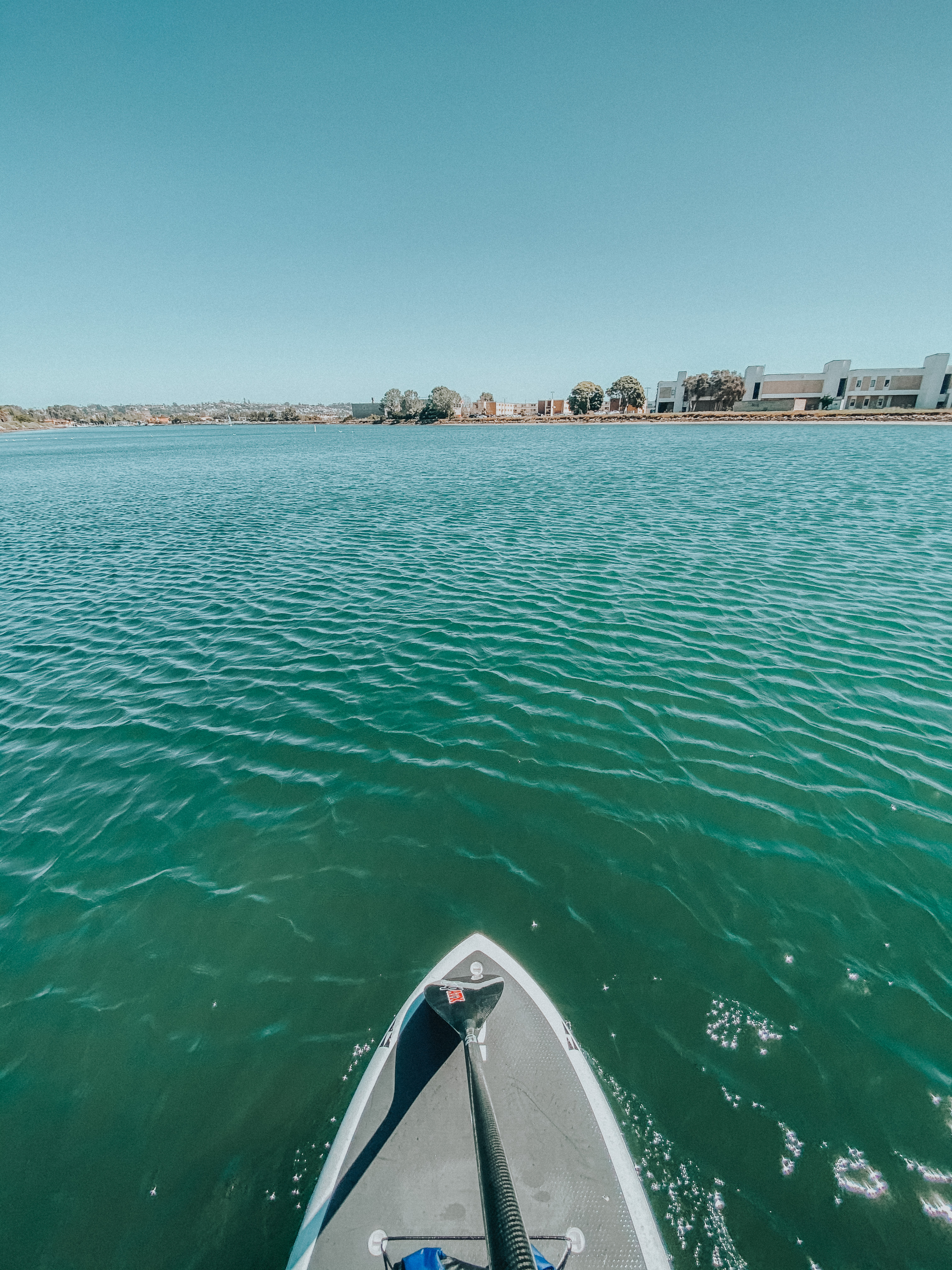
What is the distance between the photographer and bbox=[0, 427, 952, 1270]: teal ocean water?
4.38 metres

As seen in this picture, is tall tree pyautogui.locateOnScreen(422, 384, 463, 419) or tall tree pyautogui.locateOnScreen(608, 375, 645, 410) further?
tall tree pyautogui.locateOnScreen(422, 384, 463, 419)

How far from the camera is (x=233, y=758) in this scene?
9.50 m

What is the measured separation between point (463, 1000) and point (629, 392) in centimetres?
18913

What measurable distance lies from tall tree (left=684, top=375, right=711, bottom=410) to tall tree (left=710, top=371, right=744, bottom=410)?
4.80ft

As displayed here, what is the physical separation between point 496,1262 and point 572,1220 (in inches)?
86.5

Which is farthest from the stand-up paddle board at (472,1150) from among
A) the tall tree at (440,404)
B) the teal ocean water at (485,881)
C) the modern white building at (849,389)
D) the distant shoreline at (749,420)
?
the tall tree at (440,404)

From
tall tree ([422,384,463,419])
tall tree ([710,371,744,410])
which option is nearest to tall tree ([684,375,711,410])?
tall tree ([710,371,744,410])

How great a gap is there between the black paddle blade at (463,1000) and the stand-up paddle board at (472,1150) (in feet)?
0.04

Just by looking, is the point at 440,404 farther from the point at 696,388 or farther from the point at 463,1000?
the point at 463,1000

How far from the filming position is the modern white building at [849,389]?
12706 cm

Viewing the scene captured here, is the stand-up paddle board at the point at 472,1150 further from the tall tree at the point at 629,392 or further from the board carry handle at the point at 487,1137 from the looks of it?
the tall tree at the point at 629,392

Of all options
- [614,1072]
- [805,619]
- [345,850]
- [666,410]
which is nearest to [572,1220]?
[614,1072]

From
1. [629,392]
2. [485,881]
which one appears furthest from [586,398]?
[485,881]

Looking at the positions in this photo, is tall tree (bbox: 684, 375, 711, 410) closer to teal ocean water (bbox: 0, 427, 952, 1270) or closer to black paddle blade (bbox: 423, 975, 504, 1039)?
teal ocean water (bbox: 0, 427, 952, 1270)
